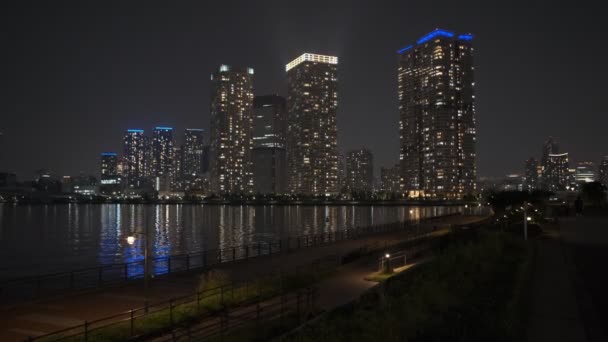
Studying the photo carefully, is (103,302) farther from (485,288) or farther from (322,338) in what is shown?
(485,288)

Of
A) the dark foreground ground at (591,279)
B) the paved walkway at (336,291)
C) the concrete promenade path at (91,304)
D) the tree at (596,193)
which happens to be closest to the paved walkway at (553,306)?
the dark foreground ground at (591,279)

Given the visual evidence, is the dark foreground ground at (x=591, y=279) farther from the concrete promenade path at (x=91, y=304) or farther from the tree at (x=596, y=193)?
the tree at (x=596, y=193)

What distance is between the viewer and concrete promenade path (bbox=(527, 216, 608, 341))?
553 inches

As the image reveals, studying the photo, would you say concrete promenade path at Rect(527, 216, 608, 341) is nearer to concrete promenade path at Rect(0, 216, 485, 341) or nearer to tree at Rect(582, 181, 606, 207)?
concrete promenade path at Rect(0, 216, 485, 341)

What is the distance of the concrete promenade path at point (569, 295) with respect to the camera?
1405 cm

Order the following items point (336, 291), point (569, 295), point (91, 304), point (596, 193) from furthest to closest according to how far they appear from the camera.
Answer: point (596, 193)
point (336, 291)
point (91, 304)
point (569, 295)

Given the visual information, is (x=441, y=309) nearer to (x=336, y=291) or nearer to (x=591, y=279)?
(x=336, y=291)

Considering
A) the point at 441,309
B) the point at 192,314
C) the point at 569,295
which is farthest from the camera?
the point at 569,295

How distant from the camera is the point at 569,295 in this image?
1883cm

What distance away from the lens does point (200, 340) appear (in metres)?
14.3

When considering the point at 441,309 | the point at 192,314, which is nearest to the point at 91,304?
the point at 192,314

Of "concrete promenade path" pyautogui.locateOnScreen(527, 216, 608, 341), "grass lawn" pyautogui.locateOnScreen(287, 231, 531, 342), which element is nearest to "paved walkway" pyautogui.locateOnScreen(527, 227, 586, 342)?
"concrete promenade path" pyautogui.locateOnScreen(527, 216, 608, 341)

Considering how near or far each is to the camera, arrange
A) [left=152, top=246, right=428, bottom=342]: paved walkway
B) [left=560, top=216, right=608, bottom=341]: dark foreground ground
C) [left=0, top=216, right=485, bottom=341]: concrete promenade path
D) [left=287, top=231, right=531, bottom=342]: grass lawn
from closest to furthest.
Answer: [left=287, top=231, right=531, bottom=342]: grass lawn, [left=560, top=216, right=608, bottom=341]: dark foreground ground, [left=152, top=246, right=428, bottom=342]: paved walkway, [left=0, top=216, right=485, bottom=341]: concrete promenade path

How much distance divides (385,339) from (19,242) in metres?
77.4
